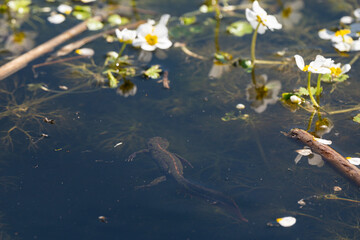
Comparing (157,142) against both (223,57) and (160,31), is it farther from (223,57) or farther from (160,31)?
(223,57)

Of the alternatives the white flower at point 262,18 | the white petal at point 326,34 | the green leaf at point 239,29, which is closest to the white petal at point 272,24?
the white flower at point 262,18

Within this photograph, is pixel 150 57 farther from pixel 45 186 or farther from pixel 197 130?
pixel 45 186

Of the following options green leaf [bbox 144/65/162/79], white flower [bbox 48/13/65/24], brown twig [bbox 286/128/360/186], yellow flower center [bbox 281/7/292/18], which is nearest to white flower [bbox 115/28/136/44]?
green leaf [bbox 144/65/162/79]

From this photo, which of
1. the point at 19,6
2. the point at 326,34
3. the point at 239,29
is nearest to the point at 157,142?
the point at 239,29

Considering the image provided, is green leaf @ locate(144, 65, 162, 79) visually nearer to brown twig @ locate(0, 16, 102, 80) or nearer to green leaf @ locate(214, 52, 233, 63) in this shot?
green leaf @ locate(214, 52, 233, 63)

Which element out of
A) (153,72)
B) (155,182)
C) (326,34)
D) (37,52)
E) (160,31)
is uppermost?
(326,34)

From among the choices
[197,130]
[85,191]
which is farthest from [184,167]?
[85,191]

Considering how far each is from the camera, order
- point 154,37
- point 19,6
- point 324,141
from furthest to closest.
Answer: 1. point 19,6
2. point 154,37
3. point 324,141
